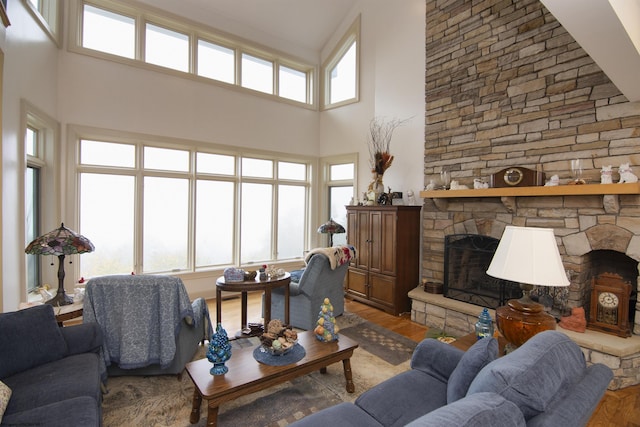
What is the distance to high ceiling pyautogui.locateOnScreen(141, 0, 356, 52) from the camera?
523 cm

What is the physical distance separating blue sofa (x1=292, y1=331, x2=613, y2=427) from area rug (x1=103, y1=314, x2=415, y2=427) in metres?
0.86

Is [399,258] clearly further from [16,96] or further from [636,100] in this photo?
[16,96]

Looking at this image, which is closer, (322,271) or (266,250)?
(322,271)

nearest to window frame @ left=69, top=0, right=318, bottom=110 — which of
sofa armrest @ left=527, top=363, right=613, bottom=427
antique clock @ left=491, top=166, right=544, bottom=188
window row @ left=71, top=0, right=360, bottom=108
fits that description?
window row @ left=71, top=0, right=360, bottom=108

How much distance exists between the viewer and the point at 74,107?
4277 millimetres

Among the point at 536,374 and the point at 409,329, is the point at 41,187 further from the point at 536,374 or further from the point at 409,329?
the point at 536,374

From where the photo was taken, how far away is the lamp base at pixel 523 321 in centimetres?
191

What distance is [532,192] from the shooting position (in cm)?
333

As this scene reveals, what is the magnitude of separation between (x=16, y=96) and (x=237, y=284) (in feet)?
9.13

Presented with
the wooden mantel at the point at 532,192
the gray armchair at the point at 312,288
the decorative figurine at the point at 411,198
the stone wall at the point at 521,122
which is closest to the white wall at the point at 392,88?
the decorative figurine at the point at 411,198

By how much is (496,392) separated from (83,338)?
2692 millimetres

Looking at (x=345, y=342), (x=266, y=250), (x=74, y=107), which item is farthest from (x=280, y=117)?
(x=345, y=342)

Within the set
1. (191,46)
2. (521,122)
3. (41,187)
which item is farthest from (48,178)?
(521,122)

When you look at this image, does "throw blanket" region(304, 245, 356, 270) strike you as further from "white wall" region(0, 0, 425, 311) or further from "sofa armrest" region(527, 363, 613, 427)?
"sofa armrest" region(527, 363, 613, 427)
